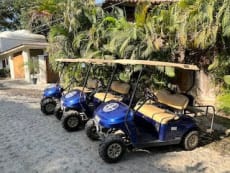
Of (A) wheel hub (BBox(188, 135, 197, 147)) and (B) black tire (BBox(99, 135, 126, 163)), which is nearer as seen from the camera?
(B) black tire (BBox(99, 135, 126, 163))

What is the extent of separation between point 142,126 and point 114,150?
3.08ft

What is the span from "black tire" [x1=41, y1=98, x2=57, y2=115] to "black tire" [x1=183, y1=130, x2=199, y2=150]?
443 centimetres

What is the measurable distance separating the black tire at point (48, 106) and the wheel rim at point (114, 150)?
4.12 metres

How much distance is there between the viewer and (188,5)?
7.66 meters

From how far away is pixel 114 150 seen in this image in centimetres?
526

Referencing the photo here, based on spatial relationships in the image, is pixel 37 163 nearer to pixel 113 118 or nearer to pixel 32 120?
pixel 113 118

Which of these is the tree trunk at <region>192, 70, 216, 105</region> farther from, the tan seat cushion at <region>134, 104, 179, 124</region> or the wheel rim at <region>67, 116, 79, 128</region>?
the wheel rim at <region>67, 116, 79, 128</region>

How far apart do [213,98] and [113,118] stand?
509cm

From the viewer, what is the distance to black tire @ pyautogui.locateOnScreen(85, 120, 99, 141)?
21.1ft

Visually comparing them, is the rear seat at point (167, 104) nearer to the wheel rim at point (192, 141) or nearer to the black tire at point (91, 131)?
the wheel rim at point (192, 141)

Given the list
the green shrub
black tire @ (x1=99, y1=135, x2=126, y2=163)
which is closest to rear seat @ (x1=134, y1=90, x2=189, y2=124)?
black tire @ (x1=99, y1=135, x2=126, y2=163)

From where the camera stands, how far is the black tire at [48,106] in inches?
352

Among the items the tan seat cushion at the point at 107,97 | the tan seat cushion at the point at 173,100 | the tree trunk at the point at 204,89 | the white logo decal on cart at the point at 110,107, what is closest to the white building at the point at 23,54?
the tree trunk at the point at 204,89

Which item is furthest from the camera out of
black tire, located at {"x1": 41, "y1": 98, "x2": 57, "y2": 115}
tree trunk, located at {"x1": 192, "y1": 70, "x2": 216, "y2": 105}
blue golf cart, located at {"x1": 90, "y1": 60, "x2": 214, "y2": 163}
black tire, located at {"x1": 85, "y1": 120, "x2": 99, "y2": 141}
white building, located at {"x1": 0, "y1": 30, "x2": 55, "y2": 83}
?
white building, located at {"x1": 0, "y1": 30, "x2": 55, "y2": 83}
